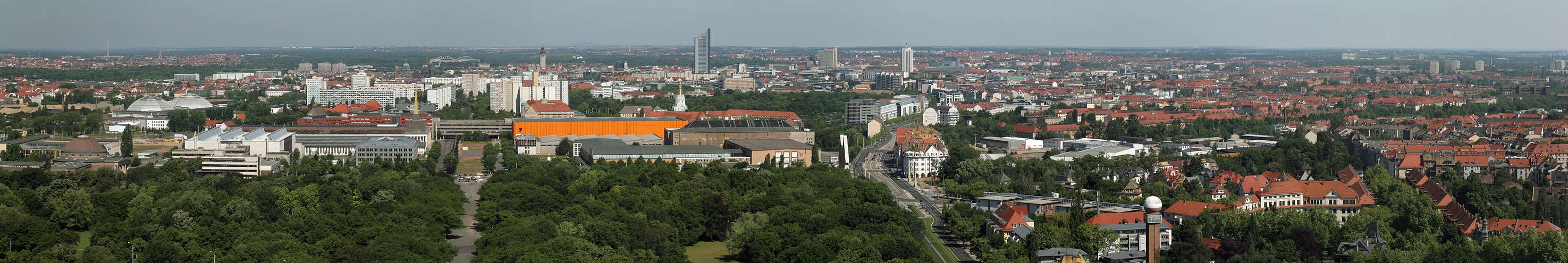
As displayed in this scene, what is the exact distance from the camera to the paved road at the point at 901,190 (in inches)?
954

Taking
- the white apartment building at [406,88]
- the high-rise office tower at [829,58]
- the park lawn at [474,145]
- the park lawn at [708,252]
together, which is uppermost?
the high-rise office tower at [829,58]

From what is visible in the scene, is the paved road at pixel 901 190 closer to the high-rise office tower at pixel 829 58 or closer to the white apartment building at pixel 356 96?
the white apartment building at pixel 356 96

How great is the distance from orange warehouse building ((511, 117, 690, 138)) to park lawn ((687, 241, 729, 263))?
2009 cm

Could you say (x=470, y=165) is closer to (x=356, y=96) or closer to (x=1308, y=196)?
(x=1308, y=196)

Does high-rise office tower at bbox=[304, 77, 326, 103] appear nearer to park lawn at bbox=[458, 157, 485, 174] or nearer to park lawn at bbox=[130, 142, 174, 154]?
park lawn at bbox=[130, 142, 174, 154]

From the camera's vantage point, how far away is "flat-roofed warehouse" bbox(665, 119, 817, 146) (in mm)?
42125

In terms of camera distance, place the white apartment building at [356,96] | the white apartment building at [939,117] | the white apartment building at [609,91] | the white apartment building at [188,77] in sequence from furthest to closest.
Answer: the white apartment building at [188,77]
the white apartment building at [609,91]
the white apartment building at [356,96]
the white apartment building at [939,117]

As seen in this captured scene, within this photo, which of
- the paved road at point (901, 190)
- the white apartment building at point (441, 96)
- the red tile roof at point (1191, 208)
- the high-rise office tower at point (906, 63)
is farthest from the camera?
the high-rise office tower at point (906, 63)

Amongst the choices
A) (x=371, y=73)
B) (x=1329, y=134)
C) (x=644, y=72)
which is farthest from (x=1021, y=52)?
(x=1329, y=134)

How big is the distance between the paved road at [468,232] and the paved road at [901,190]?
690 centimetres

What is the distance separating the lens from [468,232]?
82.9 feet

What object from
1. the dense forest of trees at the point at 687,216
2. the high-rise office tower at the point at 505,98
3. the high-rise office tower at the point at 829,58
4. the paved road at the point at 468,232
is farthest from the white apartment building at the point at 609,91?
the high-rise office tower at the point at 829,58

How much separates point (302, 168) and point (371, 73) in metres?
65.6

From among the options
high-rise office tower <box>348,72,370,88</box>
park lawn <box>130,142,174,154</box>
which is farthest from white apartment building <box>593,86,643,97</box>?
park lawn <box>130,142,174,154</box>
